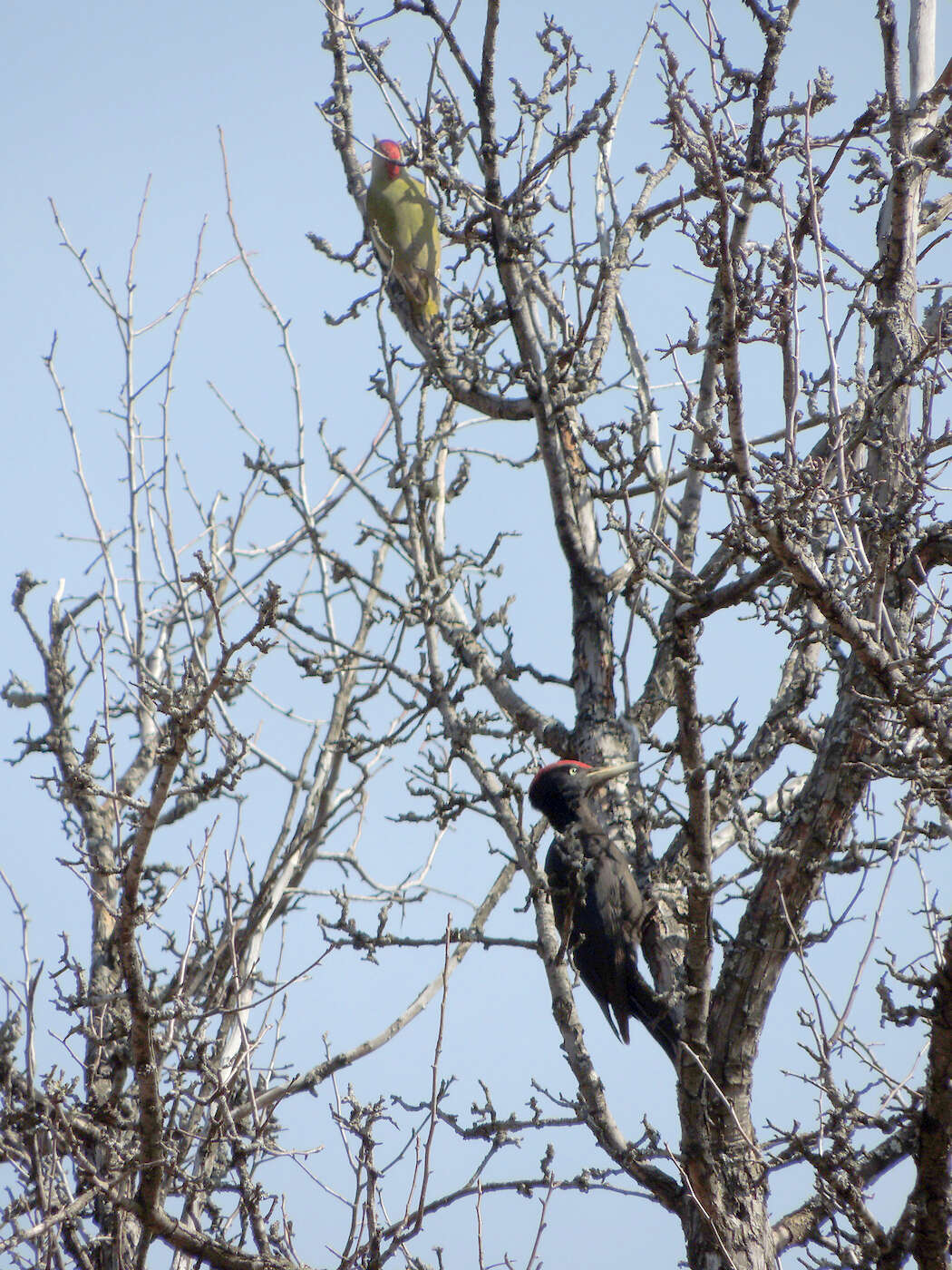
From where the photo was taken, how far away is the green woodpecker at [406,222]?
725 cm

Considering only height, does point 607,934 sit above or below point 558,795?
below

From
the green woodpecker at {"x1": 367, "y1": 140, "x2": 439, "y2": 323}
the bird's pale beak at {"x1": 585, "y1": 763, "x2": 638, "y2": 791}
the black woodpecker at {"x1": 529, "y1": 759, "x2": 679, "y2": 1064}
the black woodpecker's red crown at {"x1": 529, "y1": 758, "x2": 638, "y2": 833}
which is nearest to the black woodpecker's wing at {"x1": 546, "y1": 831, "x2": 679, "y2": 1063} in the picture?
the black woodpecker at {"x1": 529, "y1": 759, "x2": 679, "y2": 1064}

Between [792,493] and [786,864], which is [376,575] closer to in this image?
[786,864]

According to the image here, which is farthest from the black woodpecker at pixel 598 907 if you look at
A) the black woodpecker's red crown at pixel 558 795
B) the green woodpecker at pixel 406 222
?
the green woodpecker at pixel 406 222

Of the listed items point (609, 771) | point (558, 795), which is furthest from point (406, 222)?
point (609, 771)

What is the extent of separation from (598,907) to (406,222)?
208 inches

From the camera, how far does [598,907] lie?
196 inches

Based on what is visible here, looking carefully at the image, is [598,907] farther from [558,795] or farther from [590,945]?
[558,795]

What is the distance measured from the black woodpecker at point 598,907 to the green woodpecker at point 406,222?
3334 mm

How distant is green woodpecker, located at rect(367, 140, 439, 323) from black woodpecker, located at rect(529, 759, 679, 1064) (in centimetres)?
333

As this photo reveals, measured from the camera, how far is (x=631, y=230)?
5.21m

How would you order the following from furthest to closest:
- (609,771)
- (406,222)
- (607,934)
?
1. (406,222)
2. (607,934)
3. (609,771)

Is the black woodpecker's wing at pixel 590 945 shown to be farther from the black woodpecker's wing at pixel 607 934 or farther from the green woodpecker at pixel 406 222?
the green woodpecker at pixel 406 222

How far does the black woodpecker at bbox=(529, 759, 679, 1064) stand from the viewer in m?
4.75
